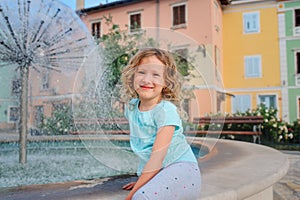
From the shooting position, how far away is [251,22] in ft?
54.5

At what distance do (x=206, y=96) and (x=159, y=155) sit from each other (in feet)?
1.59

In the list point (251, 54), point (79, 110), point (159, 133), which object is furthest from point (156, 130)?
point (251, 54)

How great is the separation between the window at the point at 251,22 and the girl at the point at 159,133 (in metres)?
16.8

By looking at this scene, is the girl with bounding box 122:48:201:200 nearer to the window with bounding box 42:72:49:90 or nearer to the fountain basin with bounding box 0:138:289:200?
the fountain basin with bounding box 0:138:289:200

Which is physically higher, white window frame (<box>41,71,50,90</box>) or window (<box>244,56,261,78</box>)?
window (<box>244,56,261,78</box>)

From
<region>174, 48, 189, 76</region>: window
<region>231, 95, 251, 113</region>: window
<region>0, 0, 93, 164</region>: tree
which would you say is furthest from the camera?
<region>231, 95, 251, 113</region>: window

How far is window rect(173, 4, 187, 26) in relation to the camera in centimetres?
1496

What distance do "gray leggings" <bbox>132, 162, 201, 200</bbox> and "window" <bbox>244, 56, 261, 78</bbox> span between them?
16.5 m

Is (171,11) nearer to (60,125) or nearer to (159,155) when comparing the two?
(60,125)

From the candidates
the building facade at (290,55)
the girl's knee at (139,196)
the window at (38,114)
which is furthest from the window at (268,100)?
the girl's knee at (139,196)

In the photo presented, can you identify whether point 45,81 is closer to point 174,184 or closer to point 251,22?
point 174,184

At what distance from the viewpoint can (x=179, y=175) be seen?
1172mm

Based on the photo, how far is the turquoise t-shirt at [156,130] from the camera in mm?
1176

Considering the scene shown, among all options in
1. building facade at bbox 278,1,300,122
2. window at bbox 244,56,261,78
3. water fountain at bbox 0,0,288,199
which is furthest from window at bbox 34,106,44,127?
window at bbox 244,56,261,78
